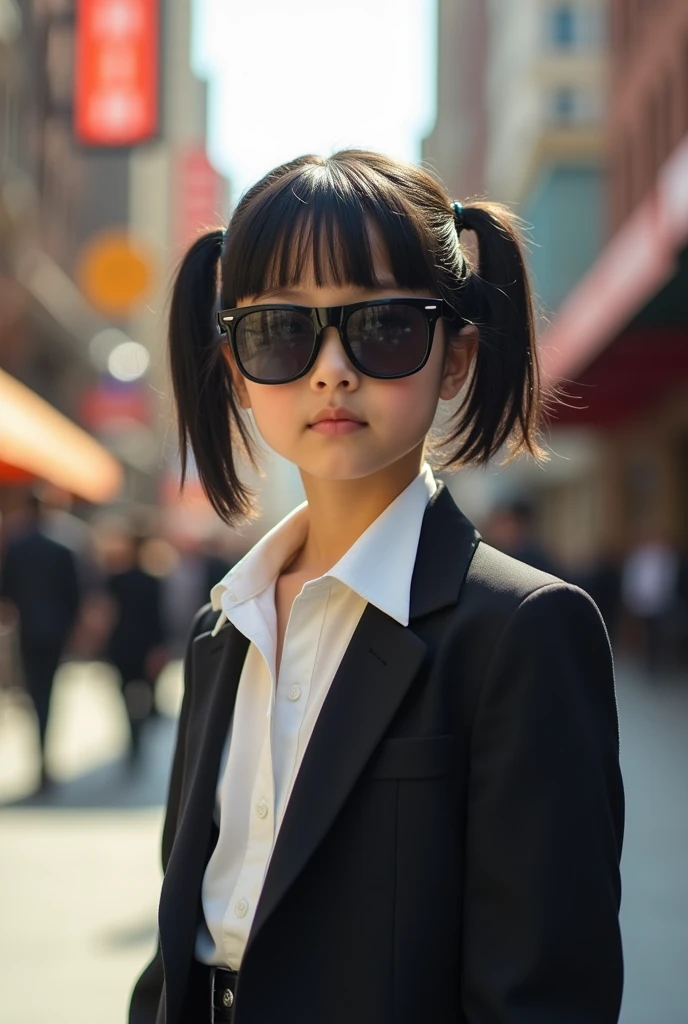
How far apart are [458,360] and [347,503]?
250 mm

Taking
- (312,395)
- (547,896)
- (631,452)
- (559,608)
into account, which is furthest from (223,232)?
(631,452)

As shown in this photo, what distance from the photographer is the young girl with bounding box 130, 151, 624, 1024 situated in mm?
1423

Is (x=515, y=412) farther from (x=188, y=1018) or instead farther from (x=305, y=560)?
(x=188, y=1018)

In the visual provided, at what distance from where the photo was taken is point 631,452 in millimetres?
25438

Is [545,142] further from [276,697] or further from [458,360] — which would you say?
[276,697]

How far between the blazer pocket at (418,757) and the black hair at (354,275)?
538mm

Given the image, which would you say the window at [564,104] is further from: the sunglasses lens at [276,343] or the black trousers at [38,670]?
the sunglasses lens at [276,343]

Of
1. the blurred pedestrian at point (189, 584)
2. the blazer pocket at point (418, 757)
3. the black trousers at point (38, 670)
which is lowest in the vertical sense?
the blurred pedestrian at point (189, 584)

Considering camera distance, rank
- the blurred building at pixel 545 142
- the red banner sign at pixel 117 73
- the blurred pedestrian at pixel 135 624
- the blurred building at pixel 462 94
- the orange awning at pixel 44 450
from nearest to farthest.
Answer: the blurred pedestrian at pixel 135 624 < the red banner sign at pixel 117 73 < the orange awning at pixel 44 450 < the blurred building at pixel 545 142 < the blurred building at pixel 462 94

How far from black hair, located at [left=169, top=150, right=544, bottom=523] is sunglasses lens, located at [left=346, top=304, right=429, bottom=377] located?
40 millimetres

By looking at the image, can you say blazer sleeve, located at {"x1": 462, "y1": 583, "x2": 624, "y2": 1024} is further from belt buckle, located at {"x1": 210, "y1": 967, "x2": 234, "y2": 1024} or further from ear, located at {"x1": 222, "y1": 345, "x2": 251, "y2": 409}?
ear, located at {"x1": 222, "y1": 345, "x2": 251, "y2": 409}

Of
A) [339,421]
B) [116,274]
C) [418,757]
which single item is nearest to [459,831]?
[418,757]

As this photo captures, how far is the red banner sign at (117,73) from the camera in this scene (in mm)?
11805

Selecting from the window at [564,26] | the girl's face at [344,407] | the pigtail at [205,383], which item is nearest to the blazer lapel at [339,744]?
the girl's face at [344,407]
